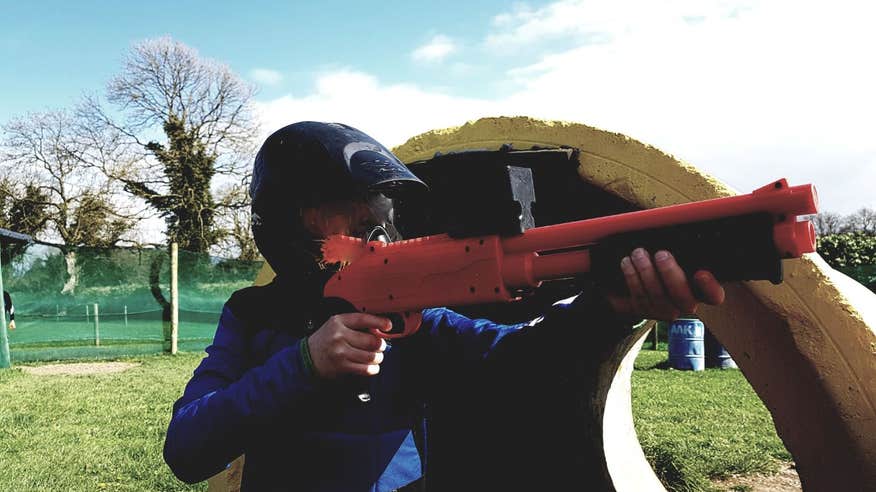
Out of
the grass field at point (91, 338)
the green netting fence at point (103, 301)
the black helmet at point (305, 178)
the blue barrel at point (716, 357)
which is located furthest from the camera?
the green netting fence at point (103, 301)

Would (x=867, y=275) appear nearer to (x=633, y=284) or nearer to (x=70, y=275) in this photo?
(x=633, y=284)

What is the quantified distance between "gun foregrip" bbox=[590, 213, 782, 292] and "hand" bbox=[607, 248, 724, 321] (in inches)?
0.6

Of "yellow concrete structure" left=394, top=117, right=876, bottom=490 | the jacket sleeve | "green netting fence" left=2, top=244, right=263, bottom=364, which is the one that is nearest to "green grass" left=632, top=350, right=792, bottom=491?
"yellow concrete structure" left=394, top=117, right=876, bottom=490

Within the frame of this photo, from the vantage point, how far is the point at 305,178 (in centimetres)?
194

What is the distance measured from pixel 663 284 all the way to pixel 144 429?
6088mm

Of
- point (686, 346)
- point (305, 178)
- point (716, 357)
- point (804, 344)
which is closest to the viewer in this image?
point (305, 178)

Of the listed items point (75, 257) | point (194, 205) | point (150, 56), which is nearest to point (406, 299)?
point (75, 257)

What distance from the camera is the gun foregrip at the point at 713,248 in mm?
1206

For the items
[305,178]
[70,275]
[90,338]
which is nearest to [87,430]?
[305,178]

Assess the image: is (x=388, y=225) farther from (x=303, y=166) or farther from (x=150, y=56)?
(x=150, y=56)

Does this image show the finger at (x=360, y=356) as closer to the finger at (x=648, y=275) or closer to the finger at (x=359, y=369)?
the finger at (x=359, y=369)

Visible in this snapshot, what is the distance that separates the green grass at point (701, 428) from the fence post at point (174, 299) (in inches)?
329

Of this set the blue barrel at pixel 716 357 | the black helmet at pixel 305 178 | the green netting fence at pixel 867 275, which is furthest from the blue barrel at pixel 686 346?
the black helmet at pixel 305 178

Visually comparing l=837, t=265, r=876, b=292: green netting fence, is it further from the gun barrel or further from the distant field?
the gun barrel
